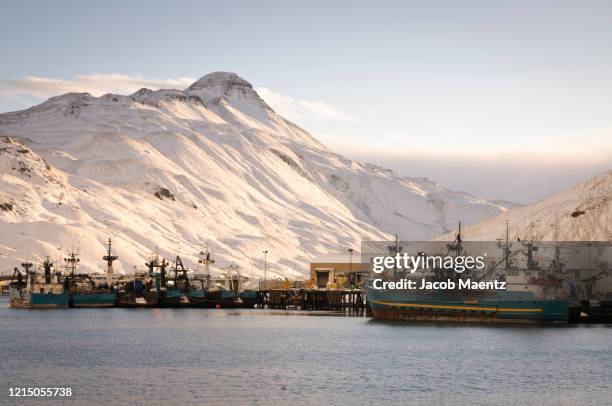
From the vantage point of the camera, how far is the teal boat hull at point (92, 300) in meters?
191

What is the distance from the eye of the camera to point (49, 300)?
18962 centimetres

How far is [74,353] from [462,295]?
52.4 metres

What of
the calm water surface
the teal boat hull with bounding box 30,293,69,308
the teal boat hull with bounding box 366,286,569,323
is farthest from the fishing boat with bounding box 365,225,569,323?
the teal boat hull with bounding box 30,293,69,308

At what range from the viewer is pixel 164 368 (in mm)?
86375

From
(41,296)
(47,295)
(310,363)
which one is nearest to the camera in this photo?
(310,363)

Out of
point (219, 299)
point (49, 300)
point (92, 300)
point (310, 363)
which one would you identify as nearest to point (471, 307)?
point (310, 363)

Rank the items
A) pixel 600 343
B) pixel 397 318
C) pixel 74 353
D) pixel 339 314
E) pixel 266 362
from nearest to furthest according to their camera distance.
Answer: pixel 266 362 < pixel 74 353 < pixel 600 343 < pixel 397 318 < pixel 339 314

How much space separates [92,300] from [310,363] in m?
107

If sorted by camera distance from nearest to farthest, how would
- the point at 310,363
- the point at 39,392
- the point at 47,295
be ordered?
the point at 39,392
the point at 310,363
the point at 47,295

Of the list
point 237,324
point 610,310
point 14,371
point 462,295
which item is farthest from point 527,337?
point 14,371

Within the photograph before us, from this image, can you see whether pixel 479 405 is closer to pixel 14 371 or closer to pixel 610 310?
pixel 14 371

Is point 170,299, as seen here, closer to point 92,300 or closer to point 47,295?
point 92,300

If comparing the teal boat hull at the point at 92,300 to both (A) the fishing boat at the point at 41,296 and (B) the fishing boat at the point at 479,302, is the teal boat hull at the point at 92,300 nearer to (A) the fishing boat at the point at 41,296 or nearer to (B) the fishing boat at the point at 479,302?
(A) the fishing boat at the point at 41,296

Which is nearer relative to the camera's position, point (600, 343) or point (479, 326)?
point (600, 343)
